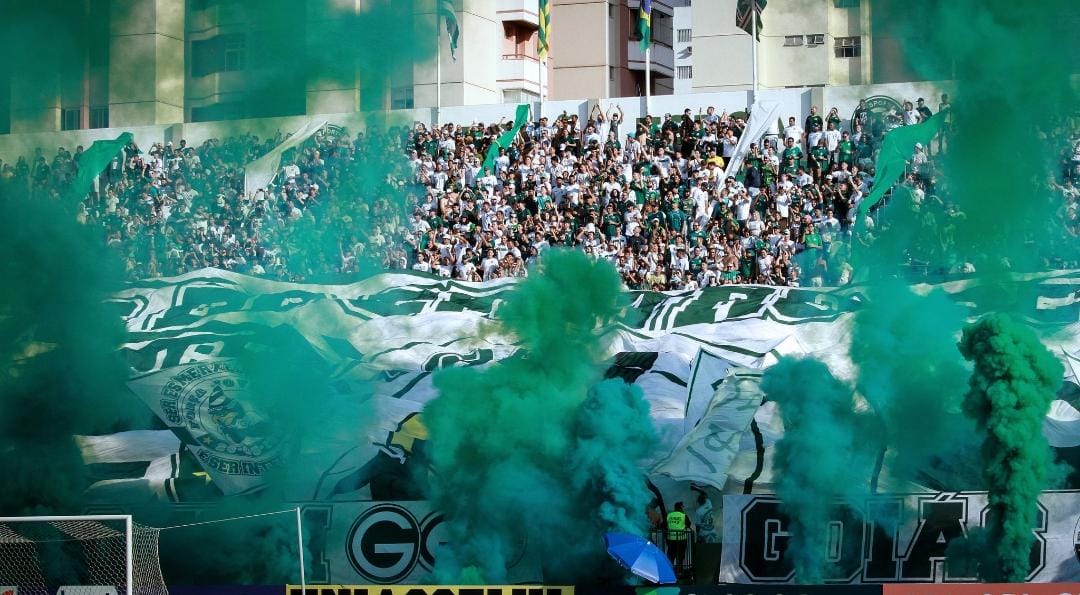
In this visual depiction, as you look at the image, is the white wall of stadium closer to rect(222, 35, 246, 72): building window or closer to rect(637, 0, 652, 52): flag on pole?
rect(222, 35, 246, 72): building window

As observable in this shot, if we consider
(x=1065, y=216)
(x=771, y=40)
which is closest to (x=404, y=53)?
(x=1065, y=216)

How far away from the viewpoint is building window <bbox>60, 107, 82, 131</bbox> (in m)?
18.6

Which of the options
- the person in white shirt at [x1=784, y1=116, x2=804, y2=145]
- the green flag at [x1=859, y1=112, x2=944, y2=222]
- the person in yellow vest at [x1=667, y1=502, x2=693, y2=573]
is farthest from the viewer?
the person in white shirt at [x1=784, y1=116, x2=804, y2=145]

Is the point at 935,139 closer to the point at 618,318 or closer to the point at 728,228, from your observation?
the point at 618,318

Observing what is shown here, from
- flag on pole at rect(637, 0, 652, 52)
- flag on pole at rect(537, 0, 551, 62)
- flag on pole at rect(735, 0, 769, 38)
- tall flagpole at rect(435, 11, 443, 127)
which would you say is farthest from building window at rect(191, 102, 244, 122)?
flag on pole at rect(637, 0, 652, 52)

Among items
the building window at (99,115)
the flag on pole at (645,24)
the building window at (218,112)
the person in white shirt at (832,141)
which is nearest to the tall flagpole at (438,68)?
the building window at (218,112)

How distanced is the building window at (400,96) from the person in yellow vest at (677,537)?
5229 millimetres

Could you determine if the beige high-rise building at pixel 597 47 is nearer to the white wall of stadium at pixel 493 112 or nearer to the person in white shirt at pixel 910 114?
the white wall of stadium at pixel 493 112

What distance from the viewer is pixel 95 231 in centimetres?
Answer: 1877

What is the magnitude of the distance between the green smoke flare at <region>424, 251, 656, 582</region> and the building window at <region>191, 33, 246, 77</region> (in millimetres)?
4029

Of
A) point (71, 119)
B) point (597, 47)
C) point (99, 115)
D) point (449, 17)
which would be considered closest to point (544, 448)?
point (449, 17)

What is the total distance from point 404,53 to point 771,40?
1095cm

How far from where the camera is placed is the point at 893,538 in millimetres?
15766

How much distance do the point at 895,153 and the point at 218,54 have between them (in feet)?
24.7
